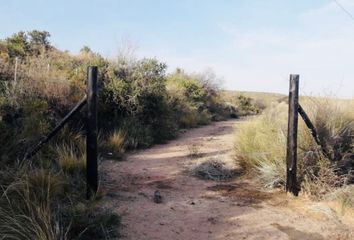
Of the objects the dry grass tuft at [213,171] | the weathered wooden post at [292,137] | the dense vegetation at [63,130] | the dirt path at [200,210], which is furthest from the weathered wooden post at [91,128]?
the weathered wooden post at [292,137]

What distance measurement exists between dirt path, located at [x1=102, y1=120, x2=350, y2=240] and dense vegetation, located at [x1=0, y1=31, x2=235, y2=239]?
578 millimetres

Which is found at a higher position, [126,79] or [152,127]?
[126,79]

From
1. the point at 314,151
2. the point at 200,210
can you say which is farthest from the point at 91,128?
the point at 314,151

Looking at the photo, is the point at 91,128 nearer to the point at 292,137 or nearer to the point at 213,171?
the point at 292,137

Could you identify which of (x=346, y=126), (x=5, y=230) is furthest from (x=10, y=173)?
(x=346, y=126)

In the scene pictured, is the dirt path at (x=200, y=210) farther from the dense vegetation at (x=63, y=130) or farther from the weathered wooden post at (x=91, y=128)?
the dense vegetation at (x=63, y=130)

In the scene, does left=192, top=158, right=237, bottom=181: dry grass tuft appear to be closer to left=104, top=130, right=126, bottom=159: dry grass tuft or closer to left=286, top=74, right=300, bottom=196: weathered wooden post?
left=286, top=74, right=300, bottom=196: weathered wooden post

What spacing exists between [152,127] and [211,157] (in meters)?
3.86

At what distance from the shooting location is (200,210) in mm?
6695

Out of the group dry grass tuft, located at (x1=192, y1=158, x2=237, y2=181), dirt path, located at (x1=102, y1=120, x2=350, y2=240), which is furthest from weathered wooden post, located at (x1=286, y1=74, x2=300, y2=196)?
dry grass tuft, located at (x1=192, y1=158, x2=237, y2=181)

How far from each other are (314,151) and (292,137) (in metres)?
0.70

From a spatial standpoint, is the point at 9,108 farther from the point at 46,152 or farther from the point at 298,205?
A: the point at 298,205

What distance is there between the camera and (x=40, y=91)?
34.5 ft

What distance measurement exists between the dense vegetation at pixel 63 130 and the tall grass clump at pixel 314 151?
333cm
